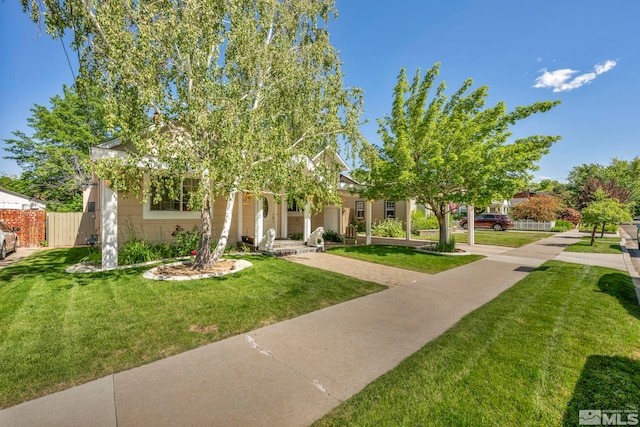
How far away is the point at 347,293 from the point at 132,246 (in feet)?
22.7

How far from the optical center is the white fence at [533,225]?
85.5 ft

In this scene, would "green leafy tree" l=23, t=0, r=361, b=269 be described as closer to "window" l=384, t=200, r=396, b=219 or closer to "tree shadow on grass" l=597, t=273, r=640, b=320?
"tree shadow on grass" l=597, t=273, r=640, b=320

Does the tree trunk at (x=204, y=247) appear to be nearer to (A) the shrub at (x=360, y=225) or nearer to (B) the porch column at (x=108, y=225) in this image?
(B) the porch column at (x=108, y=225)

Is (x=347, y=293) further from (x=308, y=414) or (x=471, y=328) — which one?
(x=308, y=414)

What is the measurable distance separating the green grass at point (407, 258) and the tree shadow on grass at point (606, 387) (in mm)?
5122

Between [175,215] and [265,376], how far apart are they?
8632 mm

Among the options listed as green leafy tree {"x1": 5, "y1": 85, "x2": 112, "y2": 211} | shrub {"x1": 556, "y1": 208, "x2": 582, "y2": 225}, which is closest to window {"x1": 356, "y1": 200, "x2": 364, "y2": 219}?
green leafy tree {"x1": 5, "y1": 85, "x2": 112, "y2": 211}

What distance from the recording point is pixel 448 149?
1099 cm

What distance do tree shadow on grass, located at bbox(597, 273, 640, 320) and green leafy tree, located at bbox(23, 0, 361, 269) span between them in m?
7.62

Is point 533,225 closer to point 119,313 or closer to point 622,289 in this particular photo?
point 622,289

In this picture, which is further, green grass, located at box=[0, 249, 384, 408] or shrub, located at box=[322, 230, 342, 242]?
shrub, located at box=[322, 230, 342, 242]

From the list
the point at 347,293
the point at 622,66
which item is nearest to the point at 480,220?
the point at 622,66

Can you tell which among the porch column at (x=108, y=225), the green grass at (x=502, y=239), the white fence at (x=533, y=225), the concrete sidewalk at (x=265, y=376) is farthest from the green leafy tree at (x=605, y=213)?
the porch column at (x=108, y=225)

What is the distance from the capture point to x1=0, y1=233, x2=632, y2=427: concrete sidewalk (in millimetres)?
2398
